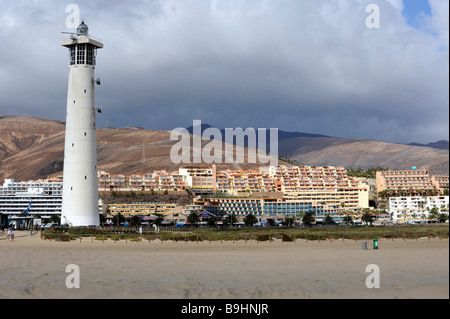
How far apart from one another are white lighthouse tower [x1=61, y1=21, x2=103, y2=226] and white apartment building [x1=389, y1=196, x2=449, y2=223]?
98.1m

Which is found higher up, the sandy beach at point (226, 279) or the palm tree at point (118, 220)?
the sandy beach at point (226, 279)

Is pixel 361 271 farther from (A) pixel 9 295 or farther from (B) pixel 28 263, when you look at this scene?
(B) pixel 28 263

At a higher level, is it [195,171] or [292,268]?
[195,171]

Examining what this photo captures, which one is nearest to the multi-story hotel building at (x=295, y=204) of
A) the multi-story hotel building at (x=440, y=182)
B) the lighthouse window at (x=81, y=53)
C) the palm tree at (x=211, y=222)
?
the palm tree at (x=211, y=222)

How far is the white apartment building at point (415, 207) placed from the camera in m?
143

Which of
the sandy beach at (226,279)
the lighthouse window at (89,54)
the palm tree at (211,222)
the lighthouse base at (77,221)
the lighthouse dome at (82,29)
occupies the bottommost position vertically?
the palm tree at (211,222)

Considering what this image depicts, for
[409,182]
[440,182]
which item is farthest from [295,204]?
[440,182]

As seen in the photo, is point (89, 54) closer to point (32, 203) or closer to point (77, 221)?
point (77, 221)

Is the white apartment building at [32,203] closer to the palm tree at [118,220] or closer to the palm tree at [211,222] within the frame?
the palm tree at [118,220]

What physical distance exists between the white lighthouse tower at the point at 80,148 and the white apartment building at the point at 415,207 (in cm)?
9808
